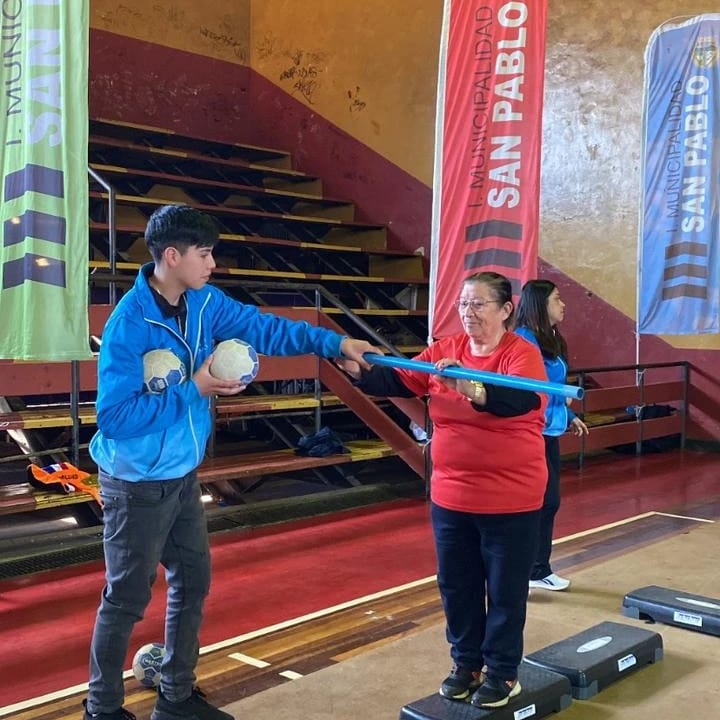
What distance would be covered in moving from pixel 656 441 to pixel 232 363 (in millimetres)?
7021

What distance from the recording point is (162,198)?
9234 mm

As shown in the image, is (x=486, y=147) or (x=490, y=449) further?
(x=486, y=147)

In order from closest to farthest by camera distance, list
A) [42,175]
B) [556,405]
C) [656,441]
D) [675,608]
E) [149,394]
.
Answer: [149,394] → [42,175] → [675,608] → [556,405] → [656,441]

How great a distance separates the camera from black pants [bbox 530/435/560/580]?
4105 mm

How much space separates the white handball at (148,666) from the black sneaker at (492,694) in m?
1.11

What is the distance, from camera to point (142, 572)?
246cm

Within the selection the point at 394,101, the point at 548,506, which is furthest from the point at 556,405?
the point at 394,101

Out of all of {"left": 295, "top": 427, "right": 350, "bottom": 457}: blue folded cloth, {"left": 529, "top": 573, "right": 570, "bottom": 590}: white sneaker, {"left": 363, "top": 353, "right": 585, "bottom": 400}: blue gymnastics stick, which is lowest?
{"left": 529, "top": 573, "right": 570, "bottom": 590}: white sneaker

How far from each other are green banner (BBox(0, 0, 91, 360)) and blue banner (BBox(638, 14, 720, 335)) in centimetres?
376

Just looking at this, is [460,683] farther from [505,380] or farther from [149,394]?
[149,394]

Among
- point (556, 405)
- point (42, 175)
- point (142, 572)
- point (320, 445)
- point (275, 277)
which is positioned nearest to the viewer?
point (142, 572)

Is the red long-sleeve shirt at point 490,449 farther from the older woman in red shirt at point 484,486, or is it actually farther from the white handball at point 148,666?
the white handball at point 148,666

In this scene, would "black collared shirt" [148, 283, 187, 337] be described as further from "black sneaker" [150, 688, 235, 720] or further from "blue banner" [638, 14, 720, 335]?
"blue banner" [638, 14, 720, 335]

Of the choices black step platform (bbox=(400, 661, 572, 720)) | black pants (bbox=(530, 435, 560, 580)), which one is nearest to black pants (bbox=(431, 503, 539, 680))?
black step platform (bbox=(400, 661, 572, 720))
